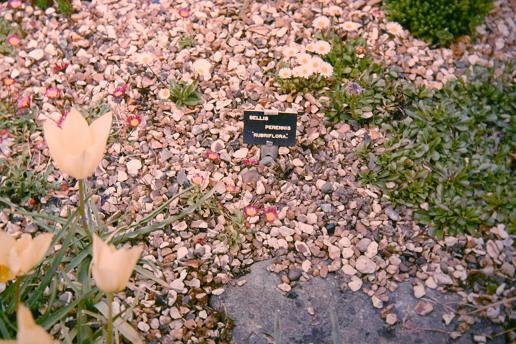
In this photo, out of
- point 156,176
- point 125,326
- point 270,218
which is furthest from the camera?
point 156,176

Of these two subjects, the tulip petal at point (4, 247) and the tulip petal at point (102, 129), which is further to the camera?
the tulip petal at point (102, 129)

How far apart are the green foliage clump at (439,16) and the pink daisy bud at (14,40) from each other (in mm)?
2245

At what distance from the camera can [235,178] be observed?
2.53m

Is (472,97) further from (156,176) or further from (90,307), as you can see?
(90,307)

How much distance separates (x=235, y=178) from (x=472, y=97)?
1349 millimetres

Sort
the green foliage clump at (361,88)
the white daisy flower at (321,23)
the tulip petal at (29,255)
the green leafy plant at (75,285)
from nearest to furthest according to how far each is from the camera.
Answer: the tulip petal at (29,255)
the green leafy plant at (75,285)
the green foliage clump at (361,88)
the white daisy flower at (321,23)

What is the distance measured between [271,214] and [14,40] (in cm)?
194

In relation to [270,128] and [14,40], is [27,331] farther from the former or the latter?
[14,40]

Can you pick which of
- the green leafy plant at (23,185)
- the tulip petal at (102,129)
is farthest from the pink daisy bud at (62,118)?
the tulip petal at (102,129)

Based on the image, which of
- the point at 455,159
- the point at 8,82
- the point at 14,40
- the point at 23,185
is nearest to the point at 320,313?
the point at 455,159

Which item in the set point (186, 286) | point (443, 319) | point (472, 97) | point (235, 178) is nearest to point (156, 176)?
point (235, 178)

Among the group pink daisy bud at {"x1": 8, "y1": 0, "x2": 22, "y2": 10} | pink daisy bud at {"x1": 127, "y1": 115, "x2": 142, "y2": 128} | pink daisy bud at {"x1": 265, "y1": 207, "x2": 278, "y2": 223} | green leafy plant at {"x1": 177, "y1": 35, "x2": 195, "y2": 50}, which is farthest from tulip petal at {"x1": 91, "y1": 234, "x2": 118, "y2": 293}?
pink daisy bud at {"x1": 8, "y1": 0, "x2": 22, "y2": 10}

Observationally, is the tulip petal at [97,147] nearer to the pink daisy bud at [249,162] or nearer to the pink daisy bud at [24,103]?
the pink daisy bud at [249,162]

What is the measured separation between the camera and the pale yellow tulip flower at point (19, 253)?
4.50 feet
